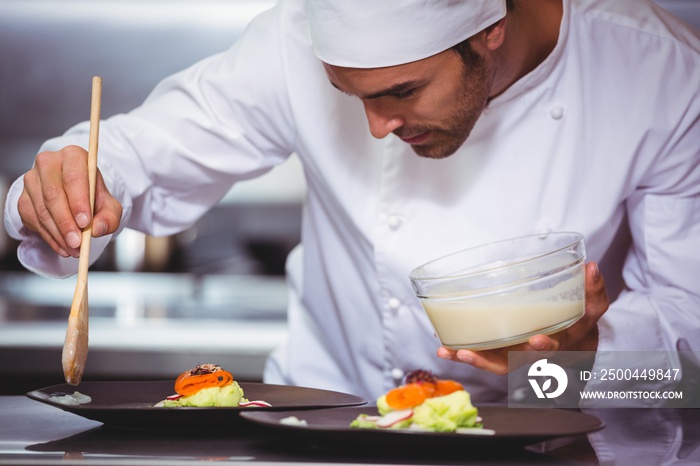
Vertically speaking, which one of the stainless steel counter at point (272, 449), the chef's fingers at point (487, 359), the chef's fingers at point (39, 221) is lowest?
the stainless steel counter at point (272, 449)

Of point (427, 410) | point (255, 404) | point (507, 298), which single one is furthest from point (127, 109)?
point (427, 410)

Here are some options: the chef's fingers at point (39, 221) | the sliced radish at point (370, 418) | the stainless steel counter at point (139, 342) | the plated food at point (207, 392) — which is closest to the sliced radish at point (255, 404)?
the plated food at point (207, 392)

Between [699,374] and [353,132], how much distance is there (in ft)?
2.68

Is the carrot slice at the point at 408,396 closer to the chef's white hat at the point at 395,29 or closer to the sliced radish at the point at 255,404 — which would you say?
the sliced radish at the point at 255,404

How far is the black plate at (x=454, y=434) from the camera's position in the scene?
0.95 meters

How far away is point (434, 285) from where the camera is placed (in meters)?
1.18

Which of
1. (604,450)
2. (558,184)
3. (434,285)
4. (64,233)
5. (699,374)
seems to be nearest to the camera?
(604,450)

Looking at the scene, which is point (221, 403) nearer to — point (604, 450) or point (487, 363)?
point (487, 363)

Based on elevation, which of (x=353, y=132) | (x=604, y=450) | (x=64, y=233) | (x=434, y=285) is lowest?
(x=604, y=450)

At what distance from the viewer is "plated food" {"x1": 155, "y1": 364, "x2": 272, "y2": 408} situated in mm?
1175

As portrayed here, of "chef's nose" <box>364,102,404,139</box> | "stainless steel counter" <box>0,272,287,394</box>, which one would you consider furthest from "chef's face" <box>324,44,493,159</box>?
"stainless steel counter" <box>0,272,287,394</box>

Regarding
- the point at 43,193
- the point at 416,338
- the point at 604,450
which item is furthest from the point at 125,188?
the point at 604,450

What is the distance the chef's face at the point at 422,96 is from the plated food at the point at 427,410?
0.48 meters

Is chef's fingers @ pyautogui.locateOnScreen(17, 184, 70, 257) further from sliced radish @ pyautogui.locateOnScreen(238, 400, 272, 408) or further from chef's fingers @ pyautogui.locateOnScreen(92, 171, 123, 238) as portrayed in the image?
sliced radish @ pyautogui.locateOnScreen(238, 400, 272, 408)
